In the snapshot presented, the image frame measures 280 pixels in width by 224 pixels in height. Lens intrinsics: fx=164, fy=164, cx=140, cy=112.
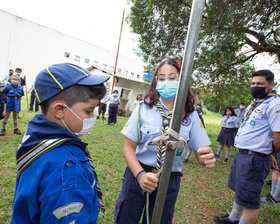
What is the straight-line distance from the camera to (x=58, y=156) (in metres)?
0.89

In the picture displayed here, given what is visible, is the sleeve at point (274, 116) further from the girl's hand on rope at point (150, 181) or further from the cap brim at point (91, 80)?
the cap brim at point (91, 80)

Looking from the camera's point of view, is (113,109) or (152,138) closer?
(152,138)

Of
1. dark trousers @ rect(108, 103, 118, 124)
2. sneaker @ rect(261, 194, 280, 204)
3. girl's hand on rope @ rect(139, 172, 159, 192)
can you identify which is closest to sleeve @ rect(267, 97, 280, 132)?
girl's hand on rope @ rect(139, 172, 159, 192)

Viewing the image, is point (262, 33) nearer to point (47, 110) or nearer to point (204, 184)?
point (204, 184)

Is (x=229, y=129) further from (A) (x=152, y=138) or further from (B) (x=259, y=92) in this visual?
(A) (x=152, y=138)

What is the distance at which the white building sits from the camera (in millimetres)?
16625

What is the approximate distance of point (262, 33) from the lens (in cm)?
518

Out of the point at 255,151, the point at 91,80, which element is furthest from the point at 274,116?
the point at 91,80

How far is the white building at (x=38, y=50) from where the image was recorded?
54.5 ft

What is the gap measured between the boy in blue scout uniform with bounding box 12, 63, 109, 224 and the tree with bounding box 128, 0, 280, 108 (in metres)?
4.62

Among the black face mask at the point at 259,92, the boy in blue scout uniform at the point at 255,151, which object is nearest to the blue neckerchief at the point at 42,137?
the boy in blue scout uniform at the point at 255,151

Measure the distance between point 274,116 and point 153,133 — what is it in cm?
178

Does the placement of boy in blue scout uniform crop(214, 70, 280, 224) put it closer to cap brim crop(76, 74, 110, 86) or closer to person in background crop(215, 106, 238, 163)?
cap brim crop(76, 74, 110, 86)

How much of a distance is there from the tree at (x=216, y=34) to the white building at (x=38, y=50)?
849 cm
